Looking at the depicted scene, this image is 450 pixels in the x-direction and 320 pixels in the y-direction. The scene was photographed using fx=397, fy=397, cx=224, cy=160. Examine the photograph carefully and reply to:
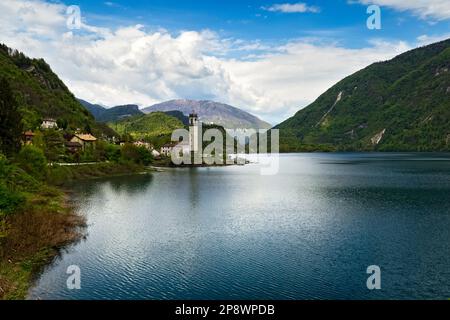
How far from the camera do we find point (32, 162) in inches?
3073

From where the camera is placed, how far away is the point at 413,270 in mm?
32656

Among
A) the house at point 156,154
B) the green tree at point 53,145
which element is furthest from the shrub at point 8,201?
the house at point 156,154

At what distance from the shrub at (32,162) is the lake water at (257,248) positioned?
9443 millimetres

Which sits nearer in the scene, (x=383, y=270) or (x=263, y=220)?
(x=383, y=270)

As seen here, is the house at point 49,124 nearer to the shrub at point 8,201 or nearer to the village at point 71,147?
the village at point 71,147

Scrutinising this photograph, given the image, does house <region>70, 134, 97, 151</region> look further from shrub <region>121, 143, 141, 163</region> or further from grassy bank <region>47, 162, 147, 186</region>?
grassy bank <region>47, 162, 147, 186</region>

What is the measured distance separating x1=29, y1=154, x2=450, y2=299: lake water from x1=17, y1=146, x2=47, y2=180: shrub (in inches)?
372

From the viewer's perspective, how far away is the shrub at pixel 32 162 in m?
74.1

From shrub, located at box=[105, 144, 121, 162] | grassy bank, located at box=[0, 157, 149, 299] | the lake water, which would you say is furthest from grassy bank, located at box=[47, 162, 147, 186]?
grassy bank, located at box=[0, 157, 149, 299]

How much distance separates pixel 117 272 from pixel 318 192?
2290 inches

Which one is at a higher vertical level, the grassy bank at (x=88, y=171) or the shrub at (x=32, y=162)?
the shrub at (x=32, y=162)

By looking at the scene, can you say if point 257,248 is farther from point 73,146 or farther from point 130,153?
point 130,153

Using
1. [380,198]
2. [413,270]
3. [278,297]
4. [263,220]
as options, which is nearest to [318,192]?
[380,198]
